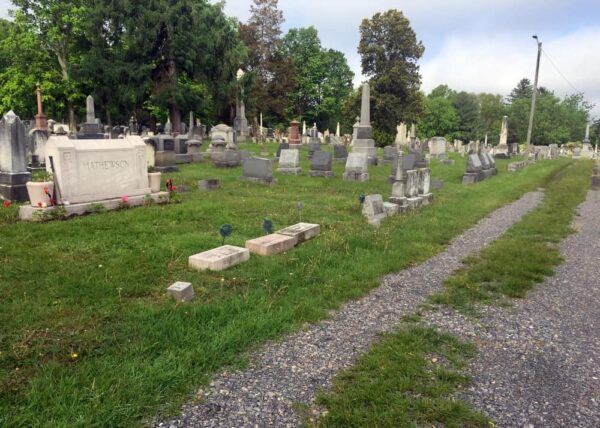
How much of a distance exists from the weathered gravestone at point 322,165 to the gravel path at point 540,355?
1066 cm

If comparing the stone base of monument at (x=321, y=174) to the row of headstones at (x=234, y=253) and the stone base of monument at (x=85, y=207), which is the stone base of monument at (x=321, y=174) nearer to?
the stone base of monument at (x=85, y=207)

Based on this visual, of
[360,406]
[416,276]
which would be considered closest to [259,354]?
[360,406]

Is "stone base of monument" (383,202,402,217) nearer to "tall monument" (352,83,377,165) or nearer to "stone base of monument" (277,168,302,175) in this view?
"stone base of monument" (277,168,302,175)

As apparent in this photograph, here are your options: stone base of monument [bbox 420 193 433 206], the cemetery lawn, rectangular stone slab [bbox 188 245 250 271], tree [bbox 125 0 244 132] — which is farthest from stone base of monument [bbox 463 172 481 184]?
tree [bbox 125 0 244 132]

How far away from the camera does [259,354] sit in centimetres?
382

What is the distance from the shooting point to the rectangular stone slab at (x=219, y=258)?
5.71m

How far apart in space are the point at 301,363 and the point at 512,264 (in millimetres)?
4425

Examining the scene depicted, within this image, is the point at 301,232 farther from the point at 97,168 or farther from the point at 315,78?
the point at 315,78

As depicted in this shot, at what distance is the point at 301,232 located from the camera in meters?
7.38

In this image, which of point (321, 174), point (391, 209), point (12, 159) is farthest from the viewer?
point (321, 174)

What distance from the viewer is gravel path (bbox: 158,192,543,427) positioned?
9.85 ft

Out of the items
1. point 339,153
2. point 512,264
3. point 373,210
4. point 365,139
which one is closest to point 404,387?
point 512,264

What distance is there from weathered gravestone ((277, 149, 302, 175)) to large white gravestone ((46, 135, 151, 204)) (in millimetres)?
7558

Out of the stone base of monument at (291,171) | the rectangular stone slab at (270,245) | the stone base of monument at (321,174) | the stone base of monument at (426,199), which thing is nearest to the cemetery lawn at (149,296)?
the rectangular stone slab at (270,245)
